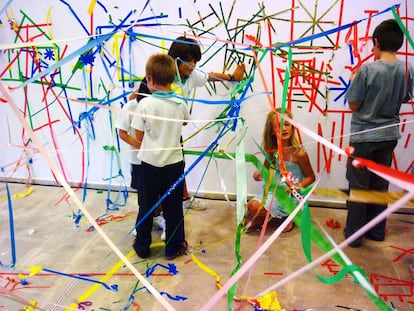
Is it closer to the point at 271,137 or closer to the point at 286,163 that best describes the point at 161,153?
the point at 271,137

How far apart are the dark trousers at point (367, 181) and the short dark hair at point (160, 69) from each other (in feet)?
3.51

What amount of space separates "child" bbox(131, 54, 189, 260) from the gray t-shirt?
35.8 inches

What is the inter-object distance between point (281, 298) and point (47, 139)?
2.13 meters

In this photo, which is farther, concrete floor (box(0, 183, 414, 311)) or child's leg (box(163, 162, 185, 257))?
child's leg (box(163, 162, 185, 257))

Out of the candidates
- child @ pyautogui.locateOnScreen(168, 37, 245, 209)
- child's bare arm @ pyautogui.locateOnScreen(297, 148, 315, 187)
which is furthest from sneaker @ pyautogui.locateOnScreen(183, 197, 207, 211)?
child @ pyautogui.locateOnScreen(168, 37, 245, 209)

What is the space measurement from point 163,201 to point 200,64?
3.18 feet

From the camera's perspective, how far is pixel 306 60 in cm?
240

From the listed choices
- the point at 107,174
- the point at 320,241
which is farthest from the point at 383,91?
the point at 107,174

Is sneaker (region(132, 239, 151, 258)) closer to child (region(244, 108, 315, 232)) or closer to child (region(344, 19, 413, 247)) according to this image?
child (region(244, 108, 315, 232))

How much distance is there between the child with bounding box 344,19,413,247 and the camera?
189 cm

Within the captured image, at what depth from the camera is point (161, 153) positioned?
6.37 feet

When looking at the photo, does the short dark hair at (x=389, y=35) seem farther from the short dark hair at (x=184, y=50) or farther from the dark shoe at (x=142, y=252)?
the dark shoe at (x=142, y=252)

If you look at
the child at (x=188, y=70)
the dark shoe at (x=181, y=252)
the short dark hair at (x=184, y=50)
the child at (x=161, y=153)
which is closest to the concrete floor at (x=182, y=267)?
the dark shoe at (x=181, y=252)

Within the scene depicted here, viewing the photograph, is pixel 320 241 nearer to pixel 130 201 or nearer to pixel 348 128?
pixel 348 128
